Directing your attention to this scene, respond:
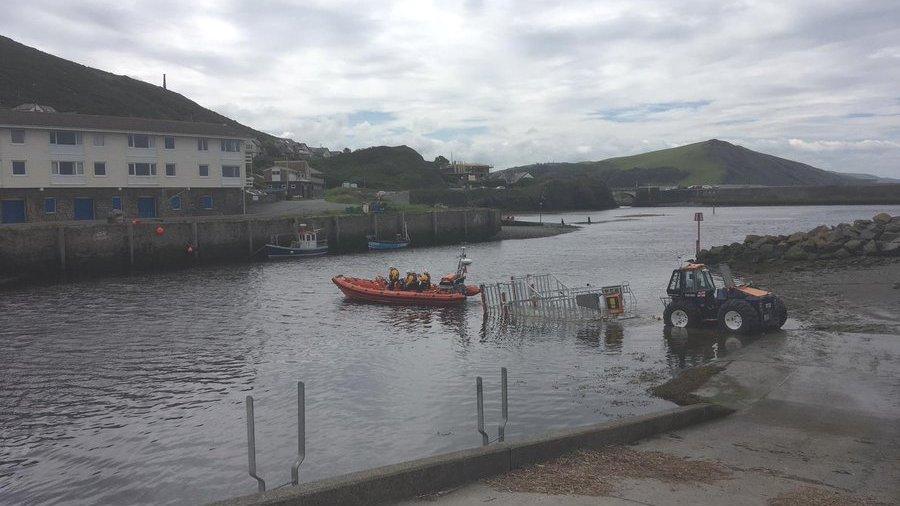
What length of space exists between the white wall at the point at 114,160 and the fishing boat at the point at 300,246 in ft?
38.7

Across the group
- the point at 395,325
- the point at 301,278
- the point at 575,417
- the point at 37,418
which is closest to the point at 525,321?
the point at 395,325

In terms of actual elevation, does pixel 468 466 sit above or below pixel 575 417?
above

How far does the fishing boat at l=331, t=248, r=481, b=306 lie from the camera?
31.4 m

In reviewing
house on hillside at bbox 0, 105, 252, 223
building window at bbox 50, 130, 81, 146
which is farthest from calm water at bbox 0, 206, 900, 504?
building window at bbox 50, 130, 81, 146

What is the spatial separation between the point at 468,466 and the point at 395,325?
19.1m

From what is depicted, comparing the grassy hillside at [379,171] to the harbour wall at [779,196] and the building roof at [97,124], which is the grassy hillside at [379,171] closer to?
the harbour wall at [779,196]

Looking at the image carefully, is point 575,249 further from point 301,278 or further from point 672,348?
point 672,348

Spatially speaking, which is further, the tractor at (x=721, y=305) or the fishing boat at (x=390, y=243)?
the fishing boat at (x=390, y=243)

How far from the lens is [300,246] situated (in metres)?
57.0

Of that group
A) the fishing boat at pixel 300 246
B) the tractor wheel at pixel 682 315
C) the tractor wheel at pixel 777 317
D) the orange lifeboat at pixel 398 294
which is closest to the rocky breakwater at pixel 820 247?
the orange lifeboat at pixel 398 294

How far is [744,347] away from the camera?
64.5 ft

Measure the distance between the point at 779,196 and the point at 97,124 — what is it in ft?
513

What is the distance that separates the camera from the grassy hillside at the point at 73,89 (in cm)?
14038

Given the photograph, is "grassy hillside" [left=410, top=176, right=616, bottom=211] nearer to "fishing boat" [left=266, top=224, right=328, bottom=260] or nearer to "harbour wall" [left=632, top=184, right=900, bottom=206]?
"harbour wall" [left=632, top=184, right=900, bottom=206]
